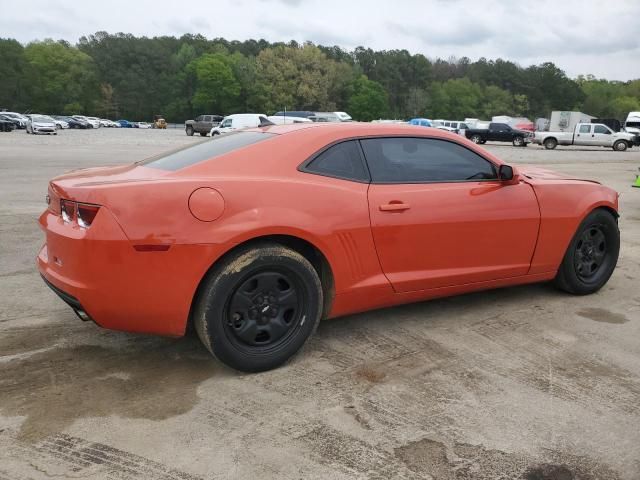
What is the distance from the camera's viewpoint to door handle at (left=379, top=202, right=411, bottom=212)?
3436mm

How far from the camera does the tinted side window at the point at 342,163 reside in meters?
3.38

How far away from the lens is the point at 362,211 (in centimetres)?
336

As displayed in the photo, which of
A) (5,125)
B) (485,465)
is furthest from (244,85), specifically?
(485,465)

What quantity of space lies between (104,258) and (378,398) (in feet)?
5.21

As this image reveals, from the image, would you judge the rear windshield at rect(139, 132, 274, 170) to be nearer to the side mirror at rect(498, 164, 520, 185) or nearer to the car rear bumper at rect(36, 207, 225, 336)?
the car rear bumper at rect(36, 207, 225, 336)

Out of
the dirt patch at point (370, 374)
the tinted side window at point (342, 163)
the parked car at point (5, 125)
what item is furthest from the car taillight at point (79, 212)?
the parked car at point (5, 125)

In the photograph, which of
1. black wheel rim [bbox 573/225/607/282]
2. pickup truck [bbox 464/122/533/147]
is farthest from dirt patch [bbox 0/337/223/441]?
pickup truck [bbox 464/122/533/147]

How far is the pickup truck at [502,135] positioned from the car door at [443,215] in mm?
34962

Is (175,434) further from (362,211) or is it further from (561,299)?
(561,299)

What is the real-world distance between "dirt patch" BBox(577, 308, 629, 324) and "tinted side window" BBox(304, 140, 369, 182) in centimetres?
215

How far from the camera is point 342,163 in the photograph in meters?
3.46

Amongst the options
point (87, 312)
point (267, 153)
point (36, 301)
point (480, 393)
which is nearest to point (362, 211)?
point (267, 153)

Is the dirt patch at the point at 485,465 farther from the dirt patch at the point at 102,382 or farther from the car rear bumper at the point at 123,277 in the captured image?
the car rear bumper at the point at 123,277

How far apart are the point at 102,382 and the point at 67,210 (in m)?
0.95
